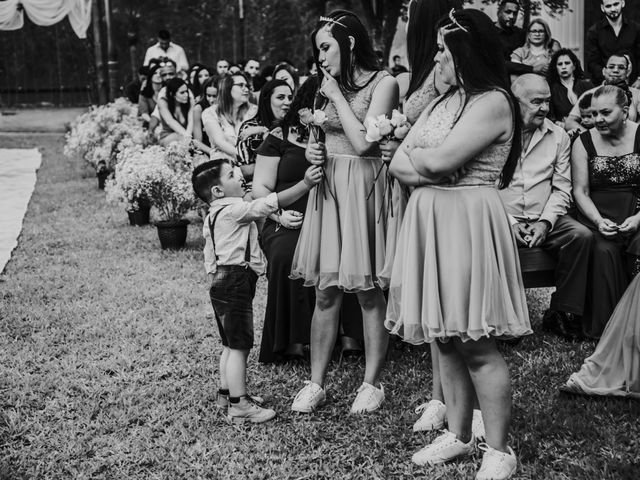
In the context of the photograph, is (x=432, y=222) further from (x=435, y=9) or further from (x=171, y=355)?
(x=171, y=355)

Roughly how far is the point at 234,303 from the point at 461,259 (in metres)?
1.35

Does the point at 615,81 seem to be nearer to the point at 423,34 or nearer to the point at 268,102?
the point at 268,102

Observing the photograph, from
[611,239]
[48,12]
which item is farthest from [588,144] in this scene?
[48,12]

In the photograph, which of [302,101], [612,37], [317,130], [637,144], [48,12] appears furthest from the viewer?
[48,12]

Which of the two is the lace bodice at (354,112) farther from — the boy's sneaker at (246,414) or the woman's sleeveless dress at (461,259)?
the boy's sneaker at (246,414)

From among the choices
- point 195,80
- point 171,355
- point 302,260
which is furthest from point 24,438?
point 195,80

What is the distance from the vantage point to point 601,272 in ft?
17.2

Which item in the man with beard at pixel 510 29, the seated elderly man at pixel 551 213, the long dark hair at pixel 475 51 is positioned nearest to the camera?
the long dark hair at pixel 475 51

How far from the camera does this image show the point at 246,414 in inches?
164

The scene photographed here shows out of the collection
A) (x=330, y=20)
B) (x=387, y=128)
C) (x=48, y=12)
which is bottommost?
(x=387, y=128)

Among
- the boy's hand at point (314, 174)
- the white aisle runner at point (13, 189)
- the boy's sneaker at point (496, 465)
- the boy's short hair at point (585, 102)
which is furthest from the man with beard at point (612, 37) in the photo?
the white aisle runner at point (13, 189)

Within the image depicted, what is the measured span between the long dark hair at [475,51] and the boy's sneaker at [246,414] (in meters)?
1.91

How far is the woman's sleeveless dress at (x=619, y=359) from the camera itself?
4125 mm

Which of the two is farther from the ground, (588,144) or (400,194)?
(588,144)
